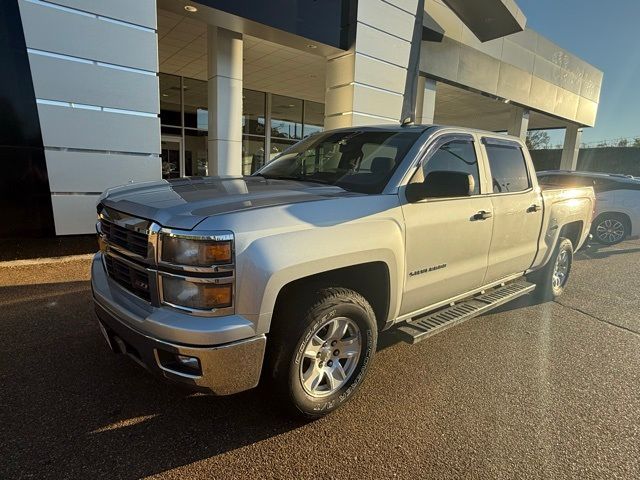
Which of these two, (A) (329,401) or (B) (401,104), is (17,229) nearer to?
(A) (329,401)

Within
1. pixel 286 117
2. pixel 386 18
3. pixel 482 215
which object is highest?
pixel 386 18

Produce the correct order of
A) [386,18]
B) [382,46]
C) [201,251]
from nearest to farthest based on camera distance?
[201,251]
[386,18]
[382,46]

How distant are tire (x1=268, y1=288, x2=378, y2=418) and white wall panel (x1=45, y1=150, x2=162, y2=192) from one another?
5785mm

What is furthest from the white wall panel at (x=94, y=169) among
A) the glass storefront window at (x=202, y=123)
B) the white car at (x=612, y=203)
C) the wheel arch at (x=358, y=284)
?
the white car at (x=612, y=203)

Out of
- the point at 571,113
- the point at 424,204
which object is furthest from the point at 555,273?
the point at 571,113

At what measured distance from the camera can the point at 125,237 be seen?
2.50 m

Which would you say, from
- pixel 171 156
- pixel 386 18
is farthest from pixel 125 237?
pixel 171 156

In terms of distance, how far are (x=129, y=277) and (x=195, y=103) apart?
15.0 m

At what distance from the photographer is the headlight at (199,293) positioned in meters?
2.13

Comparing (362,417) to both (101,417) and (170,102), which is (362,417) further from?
(170,102)

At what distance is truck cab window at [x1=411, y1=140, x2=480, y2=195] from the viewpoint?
10.8 feet

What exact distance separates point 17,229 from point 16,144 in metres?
1.29

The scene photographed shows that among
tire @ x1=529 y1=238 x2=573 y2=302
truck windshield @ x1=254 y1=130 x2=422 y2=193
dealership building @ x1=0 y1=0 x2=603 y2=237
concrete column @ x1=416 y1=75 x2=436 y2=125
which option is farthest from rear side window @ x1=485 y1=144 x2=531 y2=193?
concrete column @ x1=416 y1=75 x2=436 y2=125

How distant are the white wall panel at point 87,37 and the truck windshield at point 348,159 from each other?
168 inches
